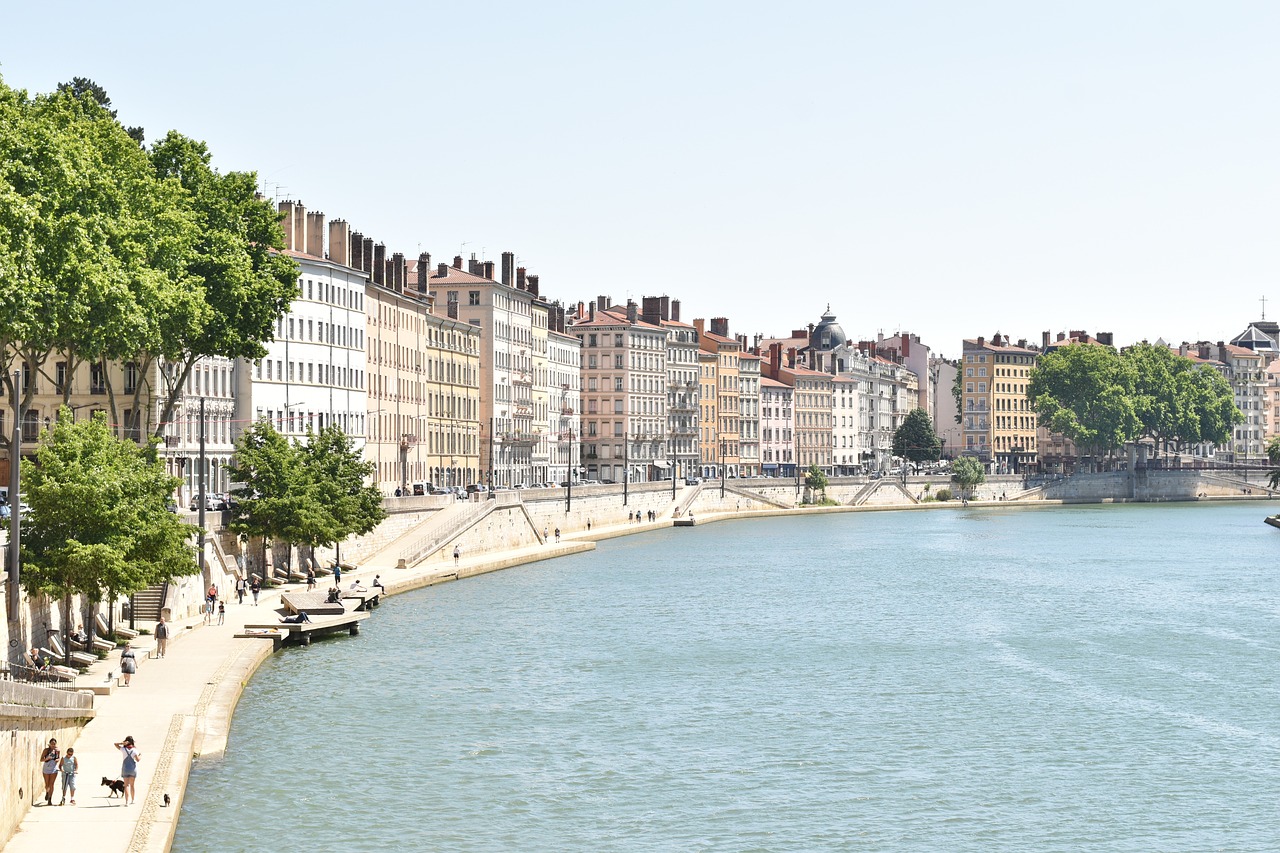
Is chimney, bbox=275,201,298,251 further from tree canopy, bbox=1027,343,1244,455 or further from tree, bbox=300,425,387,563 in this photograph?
tree canopy, bbox=1027,343,1244,455

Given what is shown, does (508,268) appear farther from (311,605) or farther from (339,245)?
(311,605)

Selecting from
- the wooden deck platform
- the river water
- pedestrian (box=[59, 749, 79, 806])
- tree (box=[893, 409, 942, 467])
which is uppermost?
tree (box=[893, 409, 942, 467])

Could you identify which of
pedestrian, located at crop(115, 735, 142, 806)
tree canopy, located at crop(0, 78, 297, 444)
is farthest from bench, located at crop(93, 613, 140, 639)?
pedestrian, located at crop(115, 735, 142, 806)

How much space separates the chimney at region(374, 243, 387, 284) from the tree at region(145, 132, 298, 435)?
41.4 meters

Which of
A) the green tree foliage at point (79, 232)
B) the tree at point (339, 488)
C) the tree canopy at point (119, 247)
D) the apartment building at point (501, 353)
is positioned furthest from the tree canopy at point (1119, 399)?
the green tree foliage at point (79, 232)

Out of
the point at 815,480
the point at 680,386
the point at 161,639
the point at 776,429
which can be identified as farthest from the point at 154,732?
the point at 776,429

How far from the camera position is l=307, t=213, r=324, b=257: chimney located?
94.2 meters

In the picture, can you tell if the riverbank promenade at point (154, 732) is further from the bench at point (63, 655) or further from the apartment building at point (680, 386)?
the apartment building at point (680, 386)

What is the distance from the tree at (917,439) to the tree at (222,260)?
140m

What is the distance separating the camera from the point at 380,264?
105188 millimetres

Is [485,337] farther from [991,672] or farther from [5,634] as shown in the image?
[5,634]

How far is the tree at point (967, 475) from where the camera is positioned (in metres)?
167

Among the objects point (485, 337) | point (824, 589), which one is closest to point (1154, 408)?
point (485, 337)

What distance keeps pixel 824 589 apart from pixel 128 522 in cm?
3989
